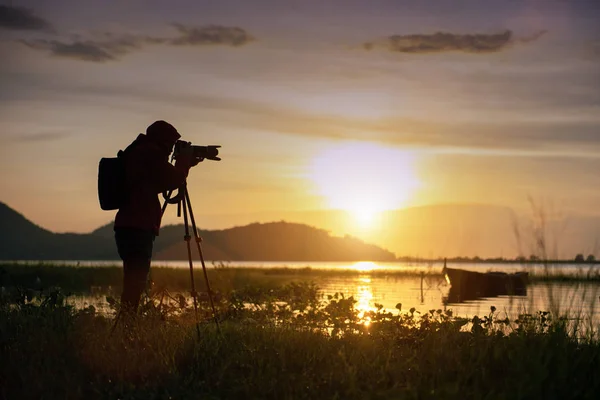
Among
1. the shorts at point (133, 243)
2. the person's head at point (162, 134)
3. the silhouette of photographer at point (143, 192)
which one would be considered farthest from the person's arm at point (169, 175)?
the shorts at point (133, 243)

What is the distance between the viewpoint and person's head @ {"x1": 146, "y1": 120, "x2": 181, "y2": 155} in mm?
8734

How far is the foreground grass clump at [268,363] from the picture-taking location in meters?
7.07

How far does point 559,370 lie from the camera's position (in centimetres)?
694

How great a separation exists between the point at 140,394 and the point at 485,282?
26760mm

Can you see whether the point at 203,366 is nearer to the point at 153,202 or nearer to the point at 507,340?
the point at 153,202

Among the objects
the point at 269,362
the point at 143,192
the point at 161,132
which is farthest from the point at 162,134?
the point at 269,362

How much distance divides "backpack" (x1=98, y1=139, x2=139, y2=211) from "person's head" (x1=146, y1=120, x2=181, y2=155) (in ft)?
1.75

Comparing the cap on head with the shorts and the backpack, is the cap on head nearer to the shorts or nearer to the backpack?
the backpack

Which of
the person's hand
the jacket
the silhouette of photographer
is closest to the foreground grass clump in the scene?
the silhouette of photographer

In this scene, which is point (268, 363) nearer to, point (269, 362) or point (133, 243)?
point (269, 362)

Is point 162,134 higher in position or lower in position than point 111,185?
higher

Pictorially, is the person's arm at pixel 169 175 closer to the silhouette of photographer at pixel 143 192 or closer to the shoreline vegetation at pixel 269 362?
the silhouette of photographer at pixel 143 192

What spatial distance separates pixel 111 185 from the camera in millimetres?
8484

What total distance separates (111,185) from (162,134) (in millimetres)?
911
